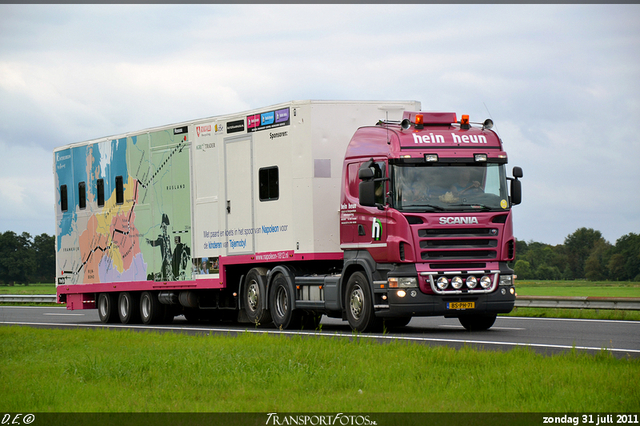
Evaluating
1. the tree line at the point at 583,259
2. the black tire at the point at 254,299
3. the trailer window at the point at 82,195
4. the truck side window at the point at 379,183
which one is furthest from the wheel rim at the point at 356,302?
the tree line at the point at 583,259

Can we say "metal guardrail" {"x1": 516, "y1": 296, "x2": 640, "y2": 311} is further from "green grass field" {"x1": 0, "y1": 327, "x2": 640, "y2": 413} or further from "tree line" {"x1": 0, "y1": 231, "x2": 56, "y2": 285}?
"tree line" {"x1": 0, "y1": 231, "x2": 56, "y2": 285}

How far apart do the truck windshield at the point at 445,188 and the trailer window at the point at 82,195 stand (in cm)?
1199

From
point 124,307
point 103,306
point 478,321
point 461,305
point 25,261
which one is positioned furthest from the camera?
point 25,261

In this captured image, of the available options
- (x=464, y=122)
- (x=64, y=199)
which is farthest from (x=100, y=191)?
(x=464, y=122)

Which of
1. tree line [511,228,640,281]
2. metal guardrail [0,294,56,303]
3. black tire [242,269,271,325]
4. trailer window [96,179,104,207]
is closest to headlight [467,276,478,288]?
black tire [242,269,271,325]

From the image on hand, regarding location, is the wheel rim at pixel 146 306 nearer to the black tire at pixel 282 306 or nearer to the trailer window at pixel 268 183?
the black tire at pixel 282 306

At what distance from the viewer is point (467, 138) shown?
17250mm

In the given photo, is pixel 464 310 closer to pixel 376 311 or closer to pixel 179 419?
pixel 376 311

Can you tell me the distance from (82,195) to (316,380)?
17.3 m

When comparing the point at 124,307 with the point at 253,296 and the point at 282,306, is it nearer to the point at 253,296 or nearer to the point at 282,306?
the point at 253,296

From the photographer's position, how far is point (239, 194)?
66.4 ft

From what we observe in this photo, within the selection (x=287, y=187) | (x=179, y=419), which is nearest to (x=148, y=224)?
(x=287, y=187)

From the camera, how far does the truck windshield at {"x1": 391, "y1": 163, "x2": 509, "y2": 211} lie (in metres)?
16.5

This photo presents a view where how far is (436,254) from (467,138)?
2.27 m
